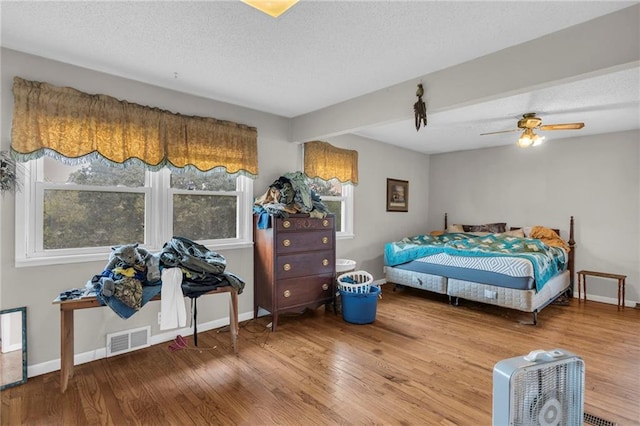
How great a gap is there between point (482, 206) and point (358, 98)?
355cm

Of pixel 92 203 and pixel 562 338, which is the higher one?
pixel 92 203

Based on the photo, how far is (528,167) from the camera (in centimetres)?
496

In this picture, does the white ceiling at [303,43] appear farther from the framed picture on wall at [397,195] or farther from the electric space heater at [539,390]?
the framed picture on wall at [397,195]

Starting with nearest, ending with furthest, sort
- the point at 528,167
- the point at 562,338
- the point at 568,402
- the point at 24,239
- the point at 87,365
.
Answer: the point at 568,402, the point at 24,239, the point at 87,365, the point at 562,338, the point at 528,167

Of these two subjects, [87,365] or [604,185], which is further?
[604,185]

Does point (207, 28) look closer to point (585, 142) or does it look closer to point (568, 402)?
point (568, 402)

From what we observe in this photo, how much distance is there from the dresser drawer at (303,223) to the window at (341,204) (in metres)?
0.89

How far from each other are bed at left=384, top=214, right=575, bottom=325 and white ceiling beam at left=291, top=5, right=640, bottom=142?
2.09 meters

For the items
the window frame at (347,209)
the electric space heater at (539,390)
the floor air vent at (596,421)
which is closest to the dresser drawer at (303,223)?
the window frame at (347,209)

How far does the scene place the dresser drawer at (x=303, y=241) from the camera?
3.21 meters

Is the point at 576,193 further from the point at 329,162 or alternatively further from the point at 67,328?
the point at 67,328

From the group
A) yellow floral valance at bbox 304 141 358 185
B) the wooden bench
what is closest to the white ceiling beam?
yellow floral valance at bbox 304 141 358 185

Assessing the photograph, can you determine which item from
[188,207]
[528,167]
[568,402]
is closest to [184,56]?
[188,207]

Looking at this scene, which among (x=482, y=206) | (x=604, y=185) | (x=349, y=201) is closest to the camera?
(x=604, y=185)
